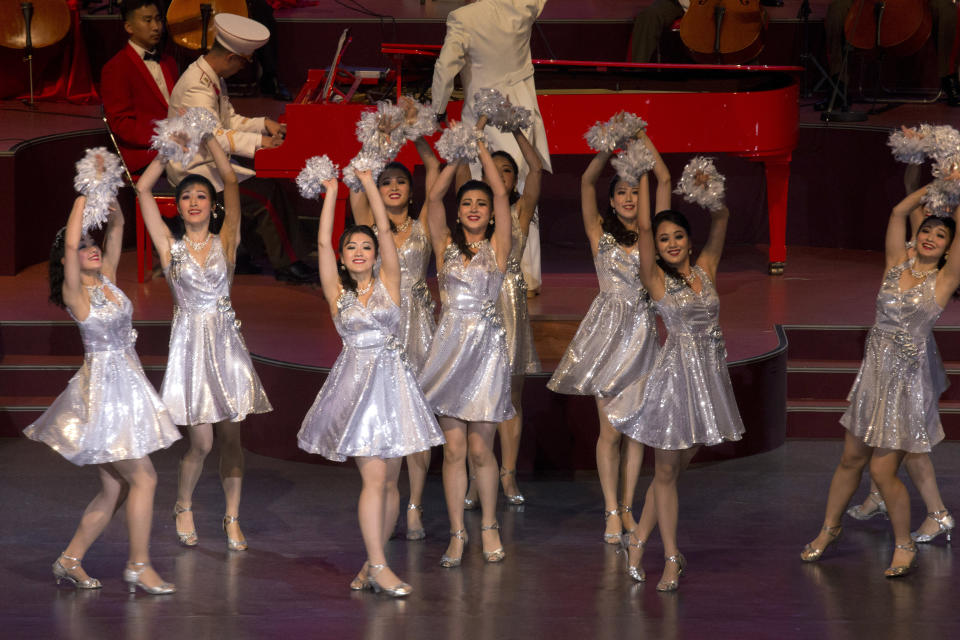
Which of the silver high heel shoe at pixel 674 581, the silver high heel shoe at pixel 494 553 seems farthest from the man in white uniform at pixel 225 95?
the silver high heel shoe at pixel 674 581

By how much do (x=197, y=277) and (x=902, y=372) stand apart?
2784 mm

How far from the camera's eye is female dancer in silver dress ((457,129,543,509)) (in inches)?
227

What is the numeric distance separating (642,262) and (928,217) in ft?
3.77

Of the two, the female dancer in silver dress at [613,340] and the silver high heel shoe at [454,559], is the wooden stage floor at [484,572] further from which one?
the female dancer in silver dress at [613,340]

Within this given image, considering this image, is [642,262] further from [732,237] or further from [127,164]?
[732,237]

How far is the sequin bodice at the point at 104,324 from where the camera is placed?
4.88 m

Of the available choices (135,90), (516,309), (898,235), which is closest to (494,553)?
(516,309)

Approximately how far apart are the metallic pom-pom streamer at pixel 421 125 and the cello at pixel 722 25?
15.3 ft

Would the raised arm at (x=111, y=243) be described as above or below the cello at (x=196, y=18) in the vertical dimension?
below

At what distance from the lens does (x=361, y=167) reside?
496cm

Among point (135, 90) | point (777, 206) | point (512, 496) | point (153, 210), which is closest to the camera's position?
point (153, 210)

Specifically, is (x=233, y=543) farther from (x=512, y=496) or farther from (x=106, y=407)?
(x=512, y=496)

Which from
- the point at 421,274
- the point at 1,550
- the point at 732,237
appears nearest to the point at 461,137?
the point at 421,274

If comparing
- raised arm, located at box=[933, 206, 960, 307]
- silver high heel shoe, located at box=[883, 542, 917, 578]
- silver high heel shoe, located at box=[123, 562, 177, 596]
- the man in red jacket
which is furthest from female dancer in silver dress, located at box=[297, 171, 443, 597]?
the man in red jacket
